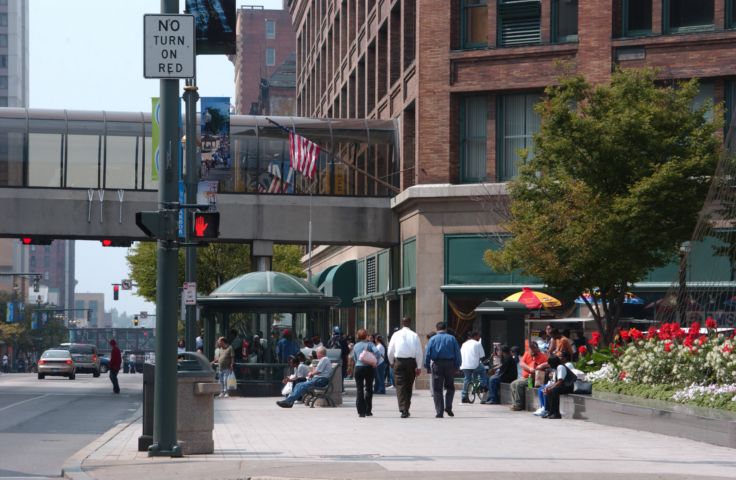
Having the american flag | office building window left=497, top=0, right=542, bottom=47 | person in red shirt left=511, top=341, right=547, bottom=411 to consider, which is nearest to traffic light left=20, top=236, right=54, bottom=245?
the american flag

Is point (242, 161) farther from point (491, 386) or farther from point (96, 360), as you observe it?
point (96, 360)

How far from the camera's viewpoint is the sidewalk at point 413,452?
13.9 meters

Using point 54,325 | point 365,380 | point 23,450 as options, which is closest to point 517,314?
point 365,380

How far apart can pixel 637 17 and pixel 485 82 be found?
4875mm

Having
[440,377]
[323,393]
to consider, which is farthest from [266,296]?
[440,377]

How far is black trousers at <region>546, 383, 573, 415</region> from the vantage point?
960 inches

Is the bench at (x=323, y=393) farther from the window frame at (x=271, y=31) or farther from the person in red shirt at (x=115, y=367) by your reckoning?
the window frame at (x=271, y=31)

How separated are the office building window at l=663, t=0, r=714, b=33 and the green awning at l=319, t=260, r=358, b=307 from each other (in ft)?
75.2

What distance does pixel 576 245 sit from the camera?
3048 centimetres

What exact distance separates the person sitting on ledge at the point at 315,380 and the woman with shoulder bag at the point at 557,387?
Answer: 5575mm

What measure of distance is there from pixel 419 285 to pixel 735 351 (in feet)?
72.1

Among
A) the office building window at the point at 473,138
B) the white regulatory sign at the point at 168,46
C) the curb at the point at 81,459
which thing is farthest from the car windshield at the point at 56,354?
the white regulatory sign at the point at 168,46

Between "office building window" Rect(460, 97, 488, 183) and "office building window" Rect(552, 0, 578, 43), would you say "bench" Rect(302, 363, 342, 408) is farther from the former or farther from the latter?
"office building window" Rect(552, 0, 578, 43)

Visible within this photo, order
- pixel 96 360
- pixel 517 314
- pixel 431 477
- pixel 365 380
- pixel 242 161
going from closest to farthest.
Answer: pixel 431 477
pixel 365 380
pixel 517 314
pixel 242 161
pixel 96 360
